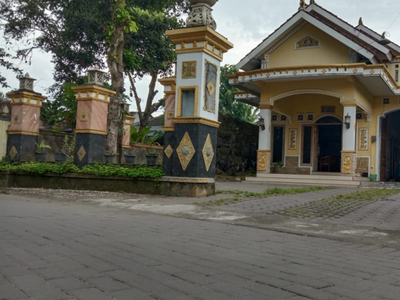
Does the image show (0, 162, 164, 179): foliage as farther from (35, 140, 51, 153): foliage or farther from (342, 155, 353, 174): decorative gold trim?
(342, 155, 353, 174): decorative gold trim

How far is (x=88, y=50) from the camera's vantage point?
21406 millimetres

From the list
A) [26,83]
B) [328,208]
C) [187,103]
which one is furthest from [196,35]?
[26,83]

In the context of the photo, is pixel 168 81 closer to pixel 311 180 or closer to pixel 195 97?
pixel 195 97

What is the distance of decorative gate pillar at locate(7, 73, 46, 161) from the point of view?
44.6 feet

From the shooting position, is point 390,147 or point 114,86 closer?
point 114,86

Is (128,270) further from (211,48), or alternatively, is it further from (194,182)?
(211,48)

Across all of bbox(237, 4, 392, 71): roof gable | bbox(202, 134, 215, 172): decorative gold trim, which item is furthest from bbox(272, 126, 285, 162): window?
bbox(202, 134, 215, 172): decorative gold trim

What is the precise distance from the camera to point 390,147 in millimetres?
21656

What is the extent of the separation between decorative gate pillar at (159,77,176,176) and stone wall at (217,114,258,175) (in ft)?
29.1

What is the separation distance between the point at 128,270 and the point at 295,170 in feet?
58.6

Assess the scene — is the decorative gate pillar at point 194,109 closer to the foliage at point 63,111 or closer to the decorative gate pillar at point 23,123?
the decorative gate pillar at point 23,123

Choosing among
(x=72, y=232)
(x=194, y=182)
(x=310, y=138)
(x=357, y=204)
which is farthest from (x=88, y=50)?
(x=72, y=232)

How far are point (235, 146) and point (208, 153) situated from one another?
1114 cm

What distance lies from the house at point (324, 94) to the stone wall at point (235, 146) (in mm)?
1510
